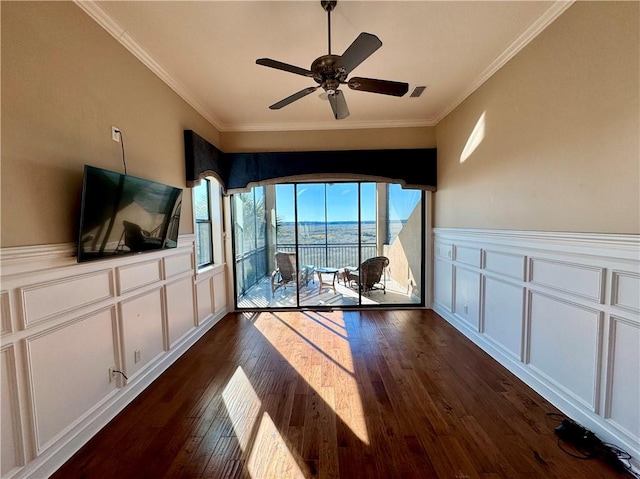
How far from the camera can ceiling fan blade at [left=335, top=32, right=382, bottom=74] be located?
150cm

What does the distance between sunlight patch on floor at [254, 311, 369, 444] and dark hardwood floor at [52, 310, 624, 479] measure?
15 mm

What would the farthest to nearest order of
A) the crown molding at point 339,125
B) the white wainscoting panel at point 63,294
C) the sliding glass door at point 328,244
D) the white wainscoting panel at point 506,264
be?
the sliding glass door at point 328,244, the crown molding at point 339,125, the white wainscoting panel at point 506,264, the white wainscoting panel at point 63,294

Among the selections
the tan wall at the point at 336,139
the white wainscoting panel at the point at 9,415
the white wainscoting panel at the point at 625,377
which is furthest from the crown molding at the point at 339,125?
the white wainscoting panel at the point at 9,415

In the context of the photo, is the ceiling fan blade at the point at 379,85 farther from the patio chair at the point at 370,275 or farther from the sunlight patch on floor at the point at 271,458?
the patio chair at the point at 370,275

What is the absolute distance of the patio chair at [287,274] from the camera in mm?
4547

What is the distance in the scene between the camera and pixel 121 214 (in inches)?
74.7

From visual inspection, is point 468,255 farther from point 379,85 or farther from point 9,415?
point 9,415

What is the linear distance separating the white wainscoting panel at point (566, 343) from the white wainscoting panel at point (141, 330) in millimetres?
3315

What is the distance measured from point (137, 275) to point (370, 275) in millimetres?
3285

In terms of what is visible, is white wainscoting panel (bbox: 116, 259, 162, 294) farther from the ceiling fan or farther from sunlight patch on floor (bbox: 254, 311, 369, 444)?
the ceiling fan

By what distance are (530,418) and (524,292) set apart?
3.18 feet

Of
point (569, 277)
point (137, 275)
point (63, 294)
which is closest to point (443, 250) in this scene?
point (569, 277)

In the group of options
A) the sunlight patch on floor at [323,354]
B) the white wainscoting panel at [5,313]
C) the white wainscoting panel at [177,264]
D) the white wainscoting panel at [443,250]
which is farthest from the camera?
the white wainscoting panel at [443,250]

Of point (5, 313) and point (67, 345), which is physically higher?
point (5, 313)
